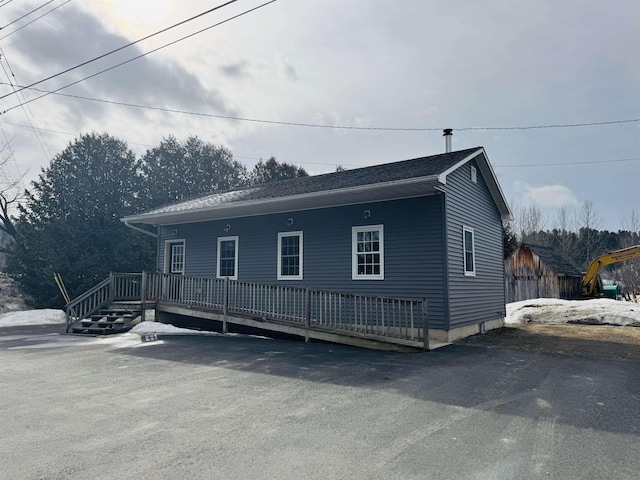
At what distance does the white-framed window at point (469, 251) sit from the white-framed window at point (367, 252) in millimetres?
2296

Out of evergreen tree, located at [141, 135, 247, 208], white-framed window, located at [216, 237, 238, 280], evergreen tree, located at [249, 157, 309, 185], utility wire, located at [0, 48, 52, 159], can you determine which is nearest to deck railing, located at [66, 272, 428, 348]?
white-framed window, located at [216, 237, 238, 280]

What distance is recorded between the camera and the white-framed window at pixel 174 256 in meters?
14.9

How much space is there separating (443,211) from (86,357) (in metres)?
8.21

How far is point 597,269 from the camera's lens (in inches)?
856

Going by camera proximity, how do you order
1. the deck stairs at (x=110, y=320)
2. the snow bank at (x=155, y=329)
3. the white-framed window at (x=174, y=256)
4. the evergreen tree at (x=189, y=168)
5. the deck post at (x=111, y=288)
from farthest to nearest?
the evergreen tree at (x=189, y=168) < the white-framed window at (x=174, y=256) < the deck post at (x=111, y=288) < the snow bank at (x=155, y=329) < the deck stairs at (x=110, y=320)

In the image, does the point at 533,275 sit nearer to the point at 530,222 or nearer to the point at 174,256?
the point at 174,256

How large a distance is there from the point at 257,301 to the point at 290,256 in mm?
1779

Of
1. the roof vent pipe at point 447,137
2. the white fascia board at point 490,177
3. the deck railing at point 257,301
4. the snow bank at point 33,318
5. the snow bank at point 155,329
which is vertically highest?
the roof vent pipe at point 447,137

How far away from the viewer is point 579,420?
4215 mm

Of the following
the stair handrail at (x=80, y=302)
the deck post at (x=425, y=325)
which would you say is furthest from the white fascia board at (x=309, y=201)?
the stair handrail at (x=80, y=302)

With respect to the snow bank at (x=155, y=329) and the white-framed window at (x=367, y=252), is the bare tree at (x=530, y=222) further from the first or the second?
the snow bank at (x=155, y=329)

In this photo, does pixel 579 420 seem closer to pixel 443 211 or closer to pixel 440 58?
pixel 443 211

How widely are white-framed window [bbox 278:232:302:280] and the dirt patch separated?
16.2ft

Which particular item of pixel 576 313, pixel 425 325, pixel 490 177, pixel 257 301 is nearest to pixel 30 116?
pixel 257 301
